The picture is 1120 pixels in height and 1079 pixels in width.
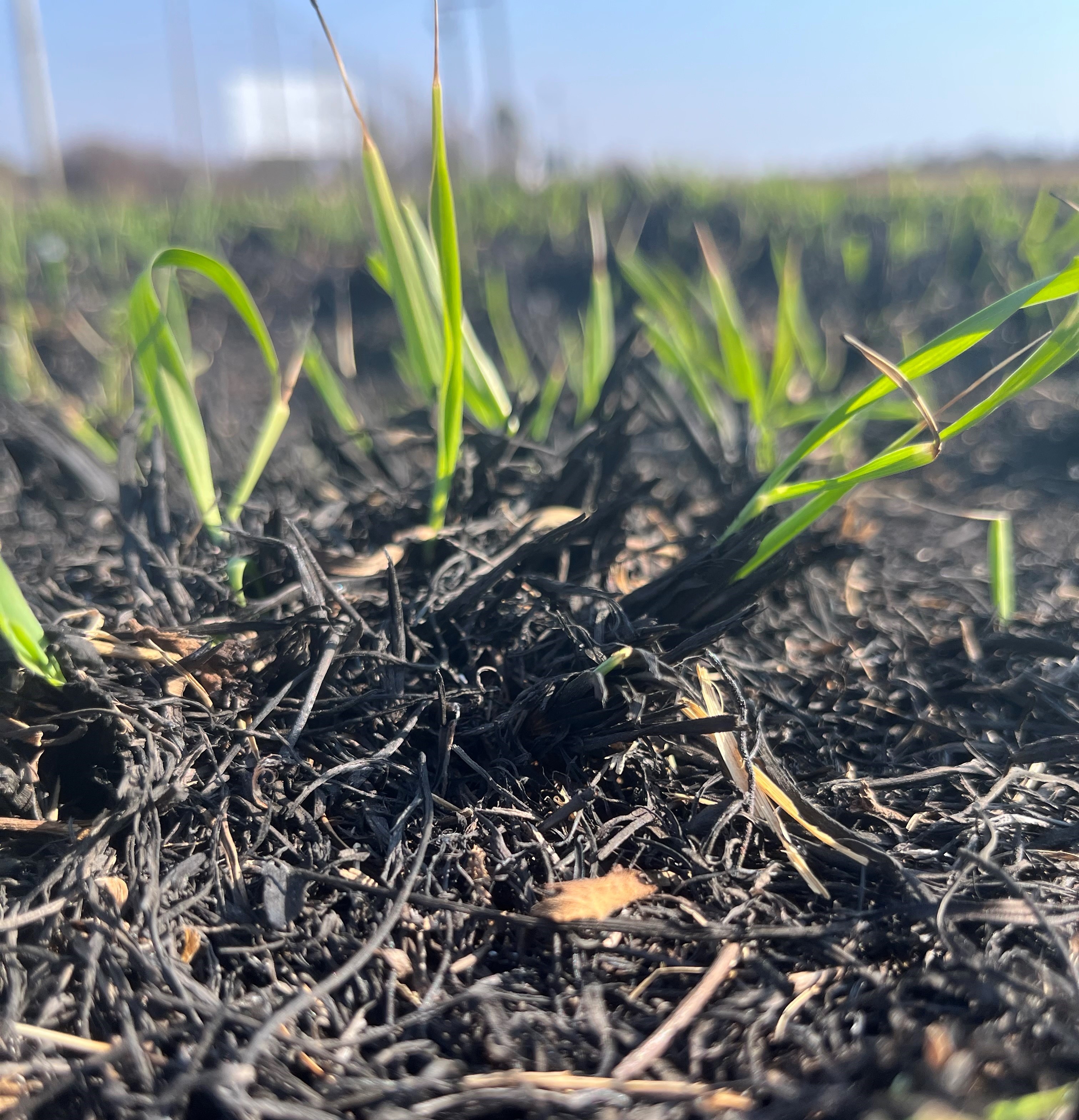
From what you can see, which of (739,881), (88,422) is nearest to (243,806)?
(739,881)

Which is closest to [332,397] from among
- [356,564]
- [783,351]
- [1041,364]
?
[356,564]

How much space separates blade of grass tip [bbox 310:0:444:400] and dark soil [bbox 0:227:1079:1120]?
15cm

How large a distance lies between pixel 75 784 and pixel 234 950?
251mm

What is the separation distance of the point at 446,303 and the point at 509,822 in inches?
21.5

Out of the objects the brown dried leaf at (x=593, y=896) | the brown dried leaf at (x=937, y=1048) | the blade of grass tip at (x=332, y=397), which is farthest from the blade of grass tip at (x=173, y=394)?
the brown dried leaf at (x=937, y=1048)

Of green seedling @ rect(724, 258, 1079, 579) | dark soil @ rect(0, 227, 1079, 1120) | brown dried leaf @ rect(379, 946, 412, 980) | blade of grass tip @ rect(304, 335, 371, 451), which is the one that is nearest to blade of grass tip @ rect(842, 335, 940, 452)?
green seedling @ rect(724, 258, 1079, 579)

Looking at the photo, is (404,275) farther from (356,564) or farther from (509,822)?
(509,822)

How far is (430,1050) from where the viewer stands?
56 centimetres

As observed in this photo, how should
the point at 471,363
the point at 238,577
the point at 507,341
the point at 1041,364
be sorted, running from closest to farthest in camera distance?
1. the point at 1041,364
2. the point at 238,577
3. the point at 471,363
4. the point at 507,341

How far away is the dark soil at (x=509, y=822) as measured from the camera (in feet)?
1.78

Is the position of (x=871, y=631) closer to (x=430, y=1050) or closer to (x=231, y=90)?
(x=430, y=1050)

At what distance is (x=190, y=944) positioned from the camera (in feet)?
2.05

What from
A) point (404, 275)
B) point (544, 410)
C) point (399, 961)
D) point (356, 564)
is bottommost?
point (399, 961)

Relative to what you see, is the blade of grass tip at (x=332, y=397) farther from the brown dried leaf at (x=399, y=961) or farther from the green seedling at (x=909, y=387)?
the brown dried leaf at (x=399, y=961)
